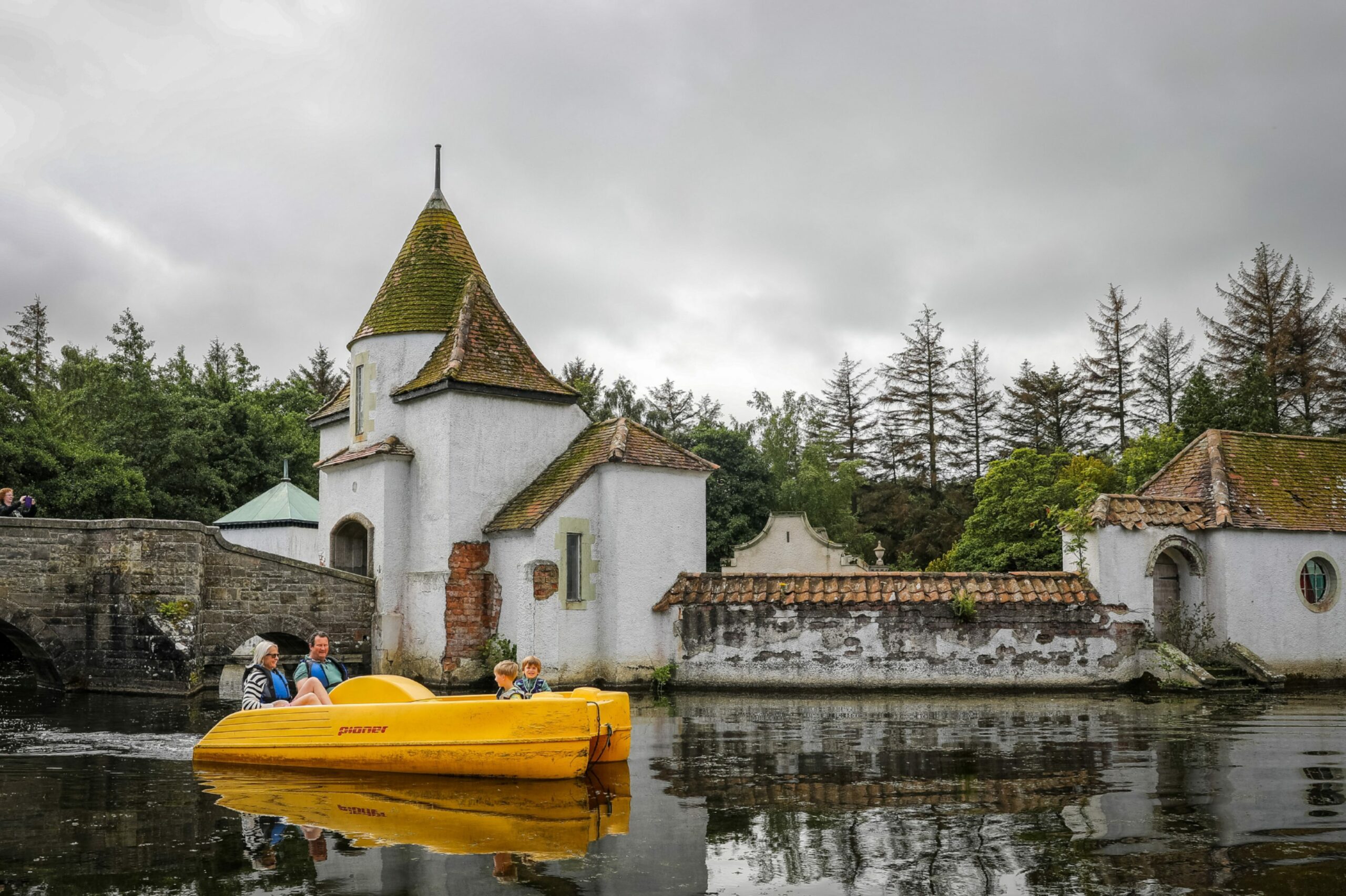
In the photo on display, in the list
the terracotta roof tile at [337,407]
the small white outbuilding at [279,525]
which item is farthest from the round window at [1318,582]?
the small white outbuilding at [279,525]

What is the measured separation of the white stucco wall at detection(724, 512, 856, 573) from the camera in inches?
1603

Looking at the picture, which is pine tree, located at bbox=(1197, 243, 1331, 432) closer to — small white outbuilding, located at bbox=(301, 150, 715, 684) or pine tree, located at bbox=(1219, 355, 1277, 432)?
pine tree, located at bbox=(1219, 355, 1277, 432)

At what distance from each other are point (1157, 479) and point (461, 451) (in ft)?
49.0

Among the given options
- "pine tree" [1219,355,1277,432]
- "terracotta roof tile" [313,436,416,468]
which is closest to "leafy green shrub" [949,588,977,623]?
"terracotta roof tile" [313,436,416,468]

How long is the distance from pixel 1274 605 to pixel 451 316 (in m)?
17.2

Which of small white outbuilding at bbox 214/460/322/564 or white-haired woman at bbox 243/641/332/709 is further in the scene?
small white outbuilding at bbox 214/460/322/564

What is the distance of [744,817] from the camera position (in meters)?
8.59

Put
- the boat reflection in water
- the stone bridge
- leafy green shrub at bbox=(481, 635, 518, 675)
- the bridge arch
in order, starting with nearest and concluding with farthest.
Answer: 1. the boat reflection in water
2. the bridge arch
3. the stone bridge
4. leafy green shrub at bbox=(481, 635, 518, 675)

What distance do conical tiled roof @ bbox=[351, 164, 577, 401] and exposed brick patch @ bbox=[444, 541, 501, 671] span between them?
3316 mm

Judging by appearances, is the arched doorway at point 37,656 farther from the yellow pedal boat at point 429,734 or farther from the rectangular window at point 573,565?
the yellow pedal boat at point 429,734

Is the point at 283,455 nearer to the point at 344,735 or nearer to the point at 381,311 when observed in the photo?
the point at 381,311

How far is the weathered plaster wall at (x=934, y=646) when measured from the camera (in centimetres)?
1989

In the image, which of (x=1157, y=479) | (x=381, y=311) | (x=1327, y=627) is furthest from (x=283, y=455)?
(x=1327, y=627)

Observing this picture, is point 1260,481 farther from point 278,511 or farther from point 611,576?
point 278,511
